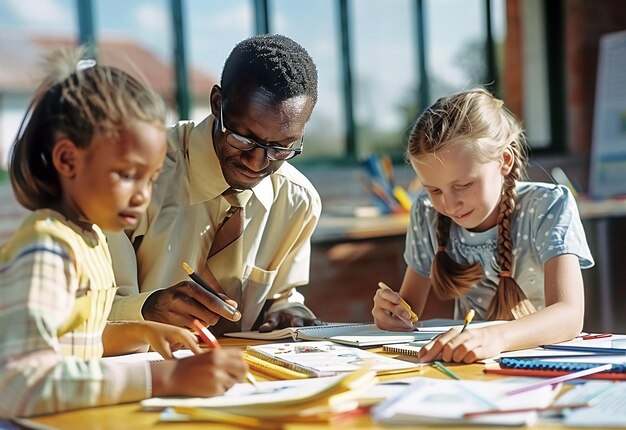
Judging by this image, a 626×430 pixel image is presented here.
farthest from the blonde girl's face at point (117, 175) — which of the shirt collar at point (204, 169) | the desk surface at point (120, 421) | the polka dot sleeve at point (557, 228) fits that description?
the polka dot sleeve at point (557, 228)

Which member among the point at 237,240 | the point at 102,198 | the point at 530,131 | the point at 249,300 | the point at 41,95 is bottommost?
the point at 530,131

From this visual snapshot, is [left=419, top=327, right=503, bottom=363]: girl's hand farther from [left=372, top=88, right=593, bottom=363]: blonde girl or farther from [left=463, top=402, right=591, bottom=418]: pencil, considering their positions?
[left=463, top=402, right=591, bottom=418]: pencil

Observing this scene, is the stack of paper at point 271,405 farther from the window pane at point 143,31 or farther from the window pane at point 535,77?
the window pane at point 535,77

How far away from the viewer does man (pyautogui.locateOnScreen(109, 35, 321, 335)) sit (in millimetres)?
1740

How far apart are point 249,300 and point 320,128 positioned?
8.92 feet

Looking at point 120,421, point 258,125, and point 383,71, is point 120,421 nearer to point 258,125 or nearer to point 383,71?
point 258,125

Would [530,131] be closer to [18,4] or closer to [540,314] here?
[18,4]

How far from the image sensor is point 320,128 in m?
4.61

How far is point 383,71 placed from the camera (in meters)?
4.78

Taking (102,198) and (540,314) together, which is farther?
(540,314)

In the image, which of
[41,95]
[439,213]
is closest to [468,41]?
[439,213]

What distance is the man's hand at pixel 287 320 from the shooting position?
73.4 inches

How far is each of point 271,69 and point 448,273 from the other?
1.93 ft

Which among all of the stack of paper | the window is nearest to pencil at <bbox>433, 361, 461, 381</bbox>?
the stack of paper
